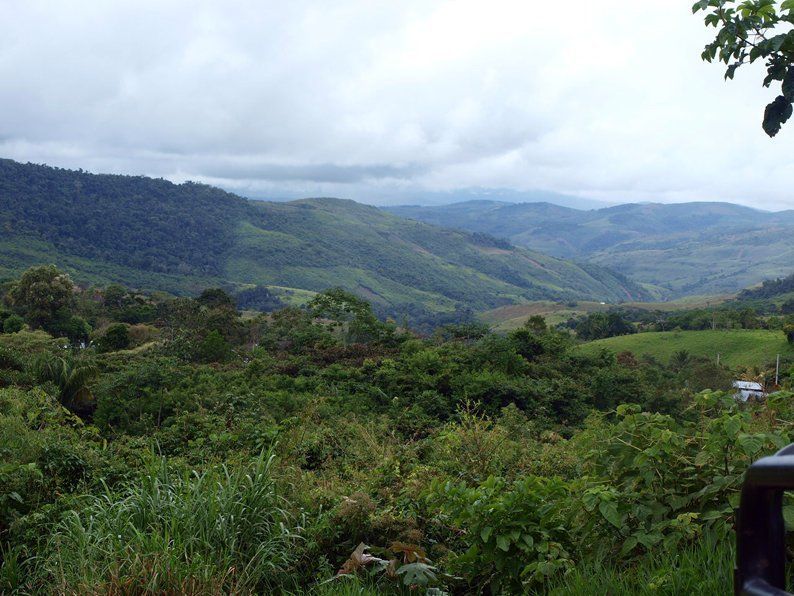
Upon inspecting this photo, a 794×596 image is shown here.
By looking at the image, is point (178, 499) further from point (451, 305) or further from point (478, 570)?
point (451, 305)

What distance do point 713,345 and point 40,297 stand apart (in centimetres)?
4856

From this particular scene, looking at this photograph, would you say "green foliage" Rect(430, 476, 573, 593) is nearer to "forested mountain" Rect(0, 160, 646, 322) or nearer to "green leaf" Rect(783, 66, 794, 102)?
"green leaf" Rect(783, 66, 794, 102)

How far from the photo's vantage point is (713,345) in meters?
50.7

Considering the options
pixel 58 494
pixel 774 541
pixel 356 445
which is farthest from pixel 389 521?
pixel 356 445

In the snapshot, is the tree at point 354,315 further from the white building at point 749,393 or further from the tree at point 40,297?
the tree at point 40,297

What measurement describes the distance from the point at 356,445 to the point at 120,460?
9.47 ft

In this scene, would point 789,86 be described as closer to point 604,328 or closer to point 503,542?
point 503,542

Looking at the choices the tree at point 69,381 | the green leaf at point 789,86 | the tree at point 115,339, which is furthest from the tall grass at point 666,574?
the tree at point 115,339

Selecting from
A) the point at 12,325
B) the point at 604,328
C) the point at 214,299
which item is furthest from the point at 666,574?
the point at 604,328

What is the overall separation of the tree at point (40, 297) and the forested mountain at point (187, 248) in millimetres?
75853

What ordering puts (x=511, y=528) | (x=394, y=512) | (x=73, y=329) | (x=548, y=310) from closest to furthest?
(x=511, y=528)
(x=394, y=512)
(x=73, y=329)
(x=548, y=310)

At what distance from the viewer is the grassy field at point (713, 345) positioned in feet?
150

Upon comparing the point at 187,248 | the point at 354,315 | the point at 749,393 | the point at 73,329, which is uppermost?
the point at 187,248

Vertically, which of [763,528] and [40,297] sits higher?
[763,528]
